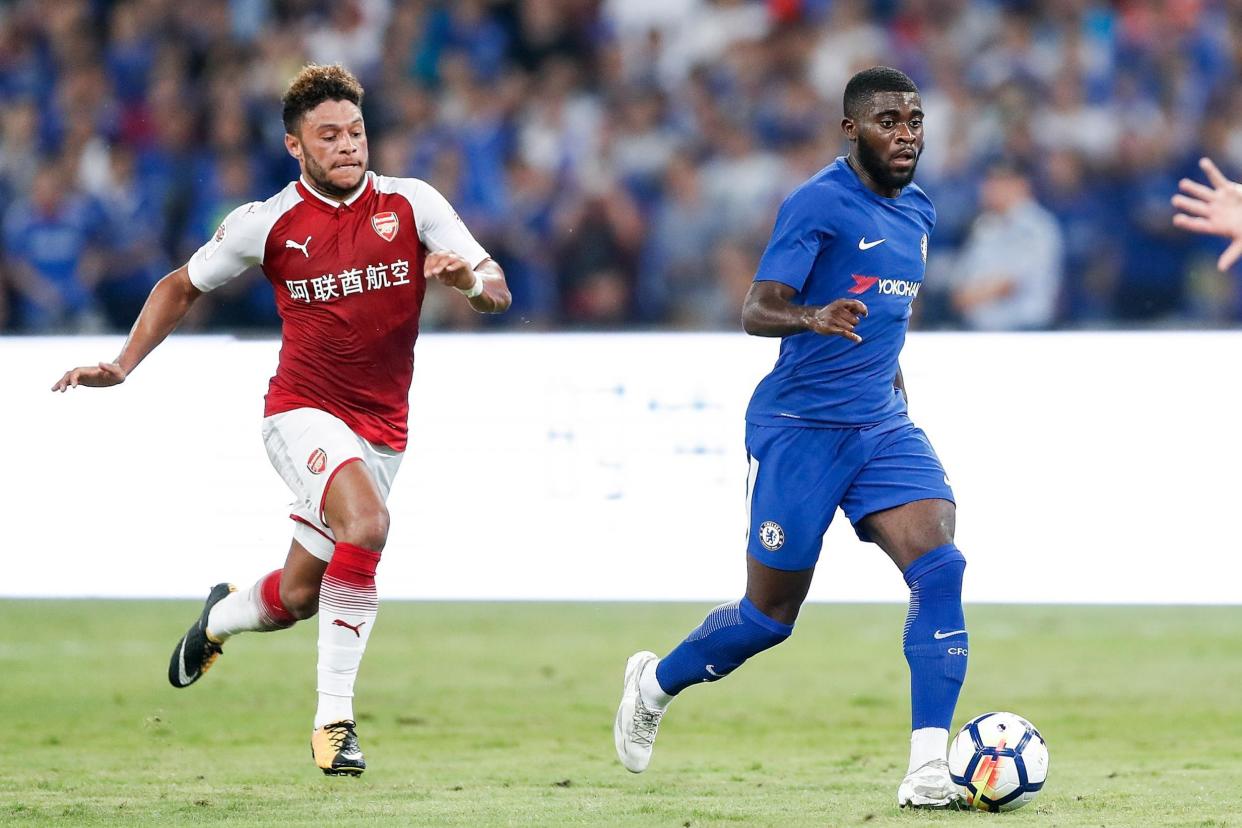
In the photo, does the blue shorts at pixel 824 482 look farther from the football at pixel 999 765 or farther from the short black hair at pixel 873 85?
the short black hair at pixel 873 85

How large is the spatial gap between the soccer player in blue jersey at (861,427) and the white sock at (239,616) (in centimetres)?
217

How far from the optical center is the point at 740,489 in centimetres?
1220

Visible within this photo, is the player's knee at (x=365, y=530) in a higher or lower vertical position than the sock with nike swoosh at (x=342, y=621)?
higher

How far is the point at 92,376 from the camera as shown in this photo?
23.1ft

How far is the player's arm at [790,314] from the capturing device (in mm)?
5949

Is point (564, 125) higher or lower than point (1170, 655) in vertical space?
higher

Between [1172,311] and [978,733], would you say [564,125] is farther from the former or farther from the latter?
[978,733]

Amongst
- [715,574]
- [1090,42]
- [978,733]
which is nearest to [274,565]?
[715,574]

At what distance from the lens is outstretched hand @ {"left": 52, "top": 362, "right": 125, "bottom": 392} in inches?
276

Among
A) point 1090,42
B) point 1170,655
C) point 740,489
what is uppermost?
point 1090,42

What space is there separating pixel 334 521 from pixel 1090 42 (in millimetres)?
11199

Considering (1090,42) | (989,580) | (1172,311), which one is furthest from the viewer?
(1090,42)

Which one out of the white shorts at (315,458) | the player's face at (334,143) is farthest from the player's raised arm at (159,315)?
the player's face at (334,143)

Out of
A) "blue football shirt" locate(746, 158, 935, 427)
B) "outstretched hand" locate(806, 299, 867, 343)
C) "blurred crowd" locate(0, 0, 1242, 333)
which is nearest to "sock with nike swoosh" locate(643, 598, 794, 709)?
"blue football shirt" locate(746, 158, 935, 427)
